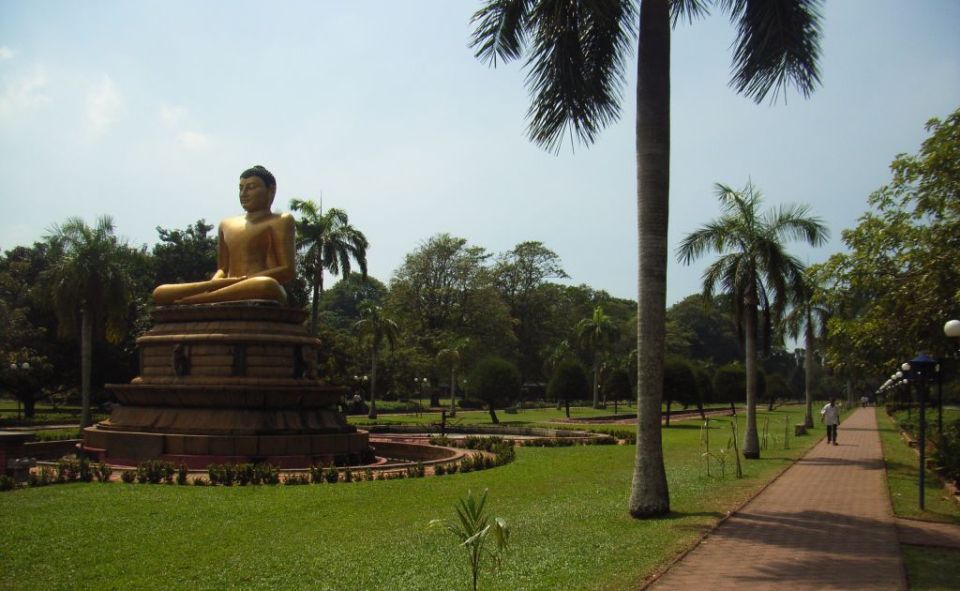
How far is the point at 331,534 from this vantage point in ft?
32.1

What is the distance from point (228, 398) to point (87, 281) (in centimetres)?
1535

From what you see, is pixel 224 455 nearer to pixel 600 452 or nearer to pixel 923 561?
pixel 600 452

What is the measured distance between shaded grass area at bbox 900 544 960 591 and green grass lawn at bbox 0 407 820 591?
2271 mm

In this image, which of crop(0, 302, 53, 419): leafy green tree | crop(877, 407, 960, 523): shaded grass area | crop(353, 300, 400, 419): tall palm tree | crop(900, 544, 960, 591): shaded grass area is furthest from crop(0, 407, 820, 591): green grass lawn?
crop(353, 300, 400, 419): tall palm tree

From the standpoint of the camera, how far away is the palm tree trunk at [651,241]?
36.4 feet

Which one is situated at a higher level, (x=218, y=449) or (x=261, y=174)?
(x=261, y=174)

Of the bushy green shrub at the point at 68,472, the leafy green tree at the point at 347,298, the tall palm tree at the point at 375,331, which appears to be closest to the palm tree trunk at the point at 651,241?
the bushy green shrub at the point at 68,472

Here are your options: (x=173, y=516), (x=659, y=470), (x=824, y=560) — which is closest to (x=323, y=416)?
(x=173, y=516)

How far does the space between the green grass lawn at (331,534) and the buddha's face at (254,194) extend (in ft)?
31.1

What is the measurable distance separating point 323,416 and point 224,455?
8.71 feet

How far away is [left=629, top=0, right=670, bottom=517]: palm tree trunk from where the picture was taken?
11.1 m

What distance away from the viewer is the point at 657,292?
1123cm

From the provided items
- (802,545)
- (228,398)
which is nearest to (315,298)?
(228,398)

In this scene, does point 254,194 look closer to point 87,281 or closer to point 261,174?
point 261,174
